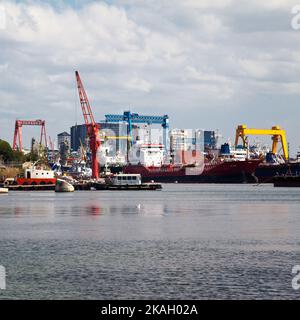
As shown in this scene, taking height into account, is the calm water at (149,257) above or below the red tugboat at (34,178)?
below

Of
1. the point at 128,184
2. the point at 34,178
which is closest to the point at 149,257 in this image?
the point at 128,184

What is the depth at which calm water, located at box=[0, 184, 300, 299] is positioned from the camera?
119 feet

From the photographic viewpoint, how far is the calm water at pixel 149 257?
3638 centimetres

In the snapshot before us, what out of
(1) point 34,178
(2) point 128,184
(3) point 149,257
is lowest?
(3) point 149,257

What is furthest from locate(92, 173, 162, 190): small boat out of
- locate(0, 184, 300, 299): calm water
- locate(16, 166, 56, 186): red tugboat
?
locate(0, 184, 300, 299): calm water

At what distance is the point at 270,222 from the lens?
74.8 m

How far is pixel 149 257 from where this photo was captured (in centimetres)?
4725

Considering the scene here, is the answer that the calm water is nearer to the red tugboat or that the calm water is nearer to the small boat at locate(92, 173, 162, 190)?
the small boat at locate(92, 173, 162, 190)

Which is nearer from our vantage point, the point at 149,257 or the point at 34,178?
the point at 149,257

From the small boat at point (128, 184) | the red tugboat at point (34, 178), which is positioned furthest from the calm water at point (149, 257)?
the red tugboat at point (34, 178)

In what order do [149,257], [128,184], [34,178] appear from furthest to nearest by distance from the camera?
1. [34,178]
2. [128,184]
3. [149,257]

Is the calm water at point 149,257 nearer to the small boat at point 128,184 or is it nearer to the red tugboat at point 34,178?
the small boat at point 128,184

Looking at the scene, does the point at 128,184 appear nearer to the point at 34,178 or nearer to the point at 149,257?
the point at 34,178
